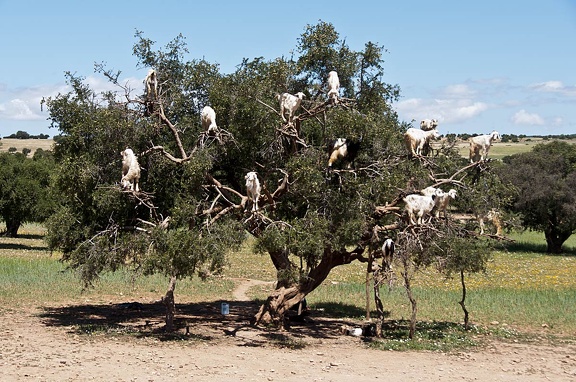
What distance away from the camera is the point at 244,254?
4603 cm

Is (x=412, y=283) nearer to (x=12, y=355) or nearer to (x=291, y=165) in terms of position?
(x=291, y=165)

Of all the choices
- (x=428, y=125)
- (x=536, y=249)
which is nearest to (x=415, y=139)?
(x=428, y=125)

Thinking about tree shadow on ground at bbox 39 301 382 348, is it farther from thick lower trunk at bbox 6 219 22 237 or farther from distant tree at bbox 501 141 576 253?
thick lower trunk at bbox 6 219 22 237

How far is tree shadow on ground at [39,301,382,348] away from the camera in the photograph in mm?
17203

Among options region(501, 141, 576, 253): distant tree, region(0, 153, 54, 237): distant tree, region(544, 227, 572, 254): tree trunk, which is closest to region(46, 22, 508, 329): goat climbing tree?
region(0, 153, 54, 237): distant tree

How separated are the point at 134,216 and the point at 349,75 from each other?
695cm

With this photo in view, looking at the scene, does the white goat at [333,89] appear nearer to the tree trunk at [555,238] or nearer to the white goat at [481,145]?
the white goat at [481,145]

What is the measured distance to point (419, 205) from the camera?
1522 cm

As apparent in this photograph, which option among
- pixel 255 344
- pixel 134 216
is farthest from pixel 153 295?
pixel 255 344

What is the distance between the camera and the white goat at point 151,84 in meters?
16.3

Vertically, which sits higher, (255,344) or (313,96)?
(313,96)

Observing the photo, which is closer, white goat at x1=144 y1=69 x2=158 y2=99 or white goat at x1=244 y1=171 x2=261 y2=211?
white goat at x1=244 y1=171 x2=261 y2=211

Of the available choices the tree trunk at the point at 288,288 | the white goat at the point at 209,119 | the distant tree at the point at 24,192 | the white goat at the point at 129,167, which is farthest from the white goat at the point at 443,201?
the distant tree at the point at 24,192

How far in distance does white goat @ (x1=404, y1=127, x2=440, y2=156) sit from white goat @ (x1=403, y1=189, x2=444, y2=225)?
1062mm
